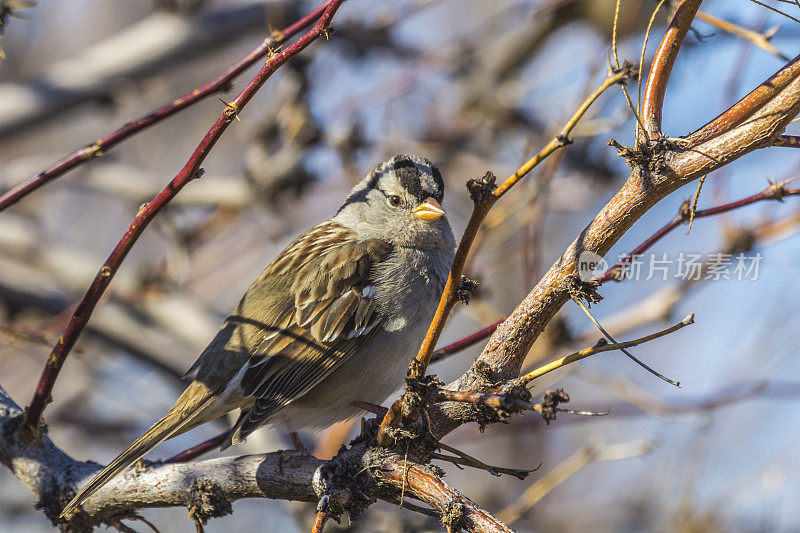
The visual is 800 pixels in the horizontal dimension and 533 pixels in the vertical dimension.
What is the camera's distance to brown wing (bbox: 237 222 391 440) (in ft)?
10.6

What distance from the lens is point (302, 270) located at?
354cm

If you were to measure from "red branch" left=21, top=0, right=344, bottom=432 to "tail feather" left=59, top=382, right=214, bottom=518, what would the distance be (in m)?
0.30

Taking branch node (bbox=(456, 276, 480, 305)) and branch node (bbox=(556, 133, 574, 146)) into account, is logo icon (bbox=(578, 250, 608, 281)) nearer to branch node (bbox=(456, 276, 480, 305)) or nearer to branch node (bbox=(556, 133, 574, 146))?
branch node (bbox=(456, 276, 480, 305))

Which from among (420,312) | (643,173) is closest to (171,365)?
(420,312)

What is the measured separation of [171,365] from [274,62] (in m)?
3.22

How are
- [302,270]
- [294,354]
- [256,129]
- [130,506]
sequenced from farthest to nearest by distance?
1. [256,129]
2. [302,270]
3. [294,354]
4. [130,506]

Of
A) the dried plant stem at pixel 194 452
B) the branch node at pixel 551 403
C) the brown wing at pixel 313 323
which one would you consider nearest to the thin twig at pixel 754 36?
the branch node at pixel 551 403

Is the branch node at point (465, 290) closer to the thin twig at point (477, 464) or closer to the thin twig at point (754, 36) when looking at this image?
the thin twig at point (477, 464)

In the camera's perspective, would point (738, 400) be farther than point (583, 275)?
Yes

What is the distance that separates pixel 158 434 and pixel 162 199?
128 cm

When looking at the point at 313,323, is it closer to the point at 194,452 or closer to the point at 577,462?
the point at 194,452

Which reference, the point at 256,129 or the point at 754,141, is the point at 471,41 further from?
the point at 754,141

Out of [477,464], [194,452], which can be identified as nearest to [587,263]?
[477,464]

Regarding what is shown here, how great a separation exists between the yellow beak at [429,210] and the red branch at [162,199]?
1.66 m
